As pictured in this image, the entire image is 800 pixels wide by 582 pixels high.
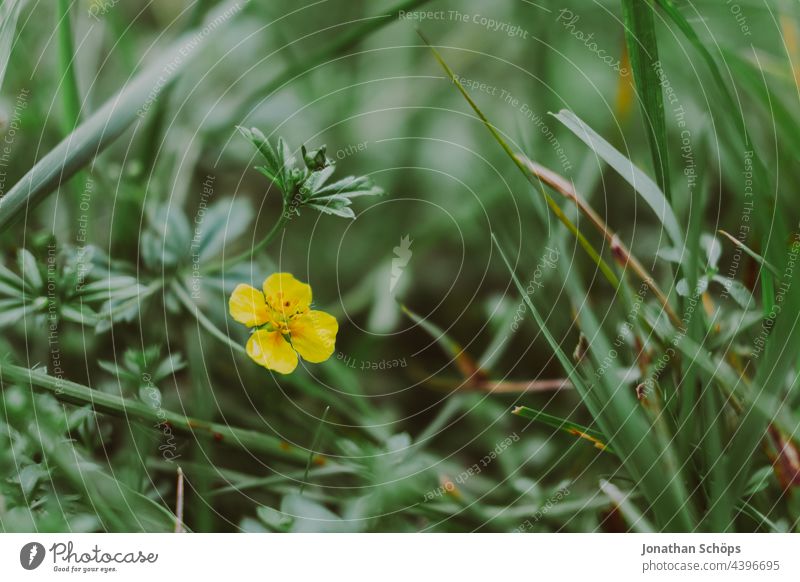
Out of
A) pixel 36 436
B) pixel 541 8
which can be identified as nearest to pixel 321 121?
pixel 541 8

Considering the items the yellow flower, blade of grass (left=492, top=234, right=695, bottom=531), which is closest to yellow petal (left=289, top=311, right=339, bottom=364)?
the yellow flower

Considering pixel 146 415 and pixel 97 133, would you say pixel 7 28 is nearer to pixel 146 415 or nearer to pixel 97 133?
pixel 97 133

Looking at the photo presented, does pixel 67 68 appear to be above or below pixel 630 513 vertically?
above

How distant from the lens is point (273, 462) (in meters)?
0.45

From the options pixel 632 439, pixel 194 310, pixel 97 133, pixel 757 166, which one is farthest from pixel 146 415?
pixel 757 166

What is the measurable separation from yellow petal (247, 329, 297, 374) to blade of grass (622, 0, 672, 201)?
0.84 feet

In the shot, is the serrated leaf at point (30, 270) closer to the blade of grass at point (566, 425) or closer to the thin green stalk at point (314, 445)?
the thin green stalk at point (314, 445)
